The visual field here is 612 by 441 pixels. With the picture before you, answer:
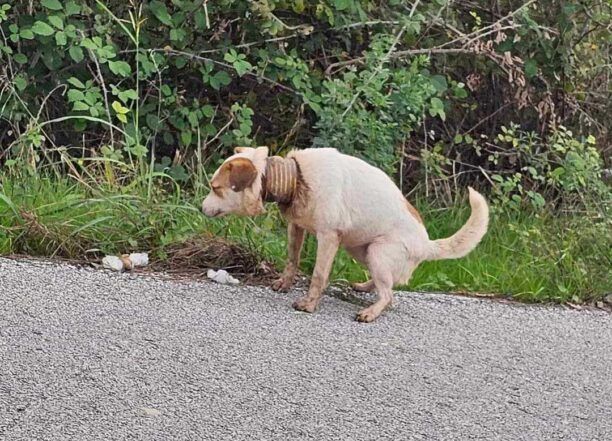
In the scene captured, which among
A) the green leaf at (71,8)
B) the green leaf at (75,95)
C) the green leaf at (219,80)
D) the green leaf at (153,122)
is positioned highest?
the green leaf at (71,8)

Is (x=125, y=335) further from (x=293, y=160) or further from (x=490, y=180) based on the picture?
(x=490, y=180)

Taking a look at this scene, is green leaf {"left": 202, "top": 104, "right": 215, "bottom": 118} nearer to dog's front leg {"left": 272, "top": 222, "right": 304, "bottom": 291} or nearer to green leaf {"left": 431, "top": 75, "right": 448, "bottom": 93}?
green leaf {"left": 431, "top": 75, "right": 448, "bottom": 93}

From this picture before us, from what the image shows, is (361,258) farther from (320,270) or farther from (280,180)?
(280,180)

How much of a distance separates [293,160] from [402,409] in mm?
1424

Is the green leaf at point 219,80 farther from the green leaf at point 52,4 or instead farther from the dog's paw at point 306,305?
the dog's paw at point 306,305

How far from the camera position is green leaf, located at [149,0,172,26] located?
249 inches

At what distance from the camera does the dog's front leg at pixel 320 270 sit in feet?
15.2

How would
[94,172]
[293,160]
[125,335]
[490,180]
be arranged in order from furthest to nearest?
[490,180] < [94,172] < [293,160] < [125,335]

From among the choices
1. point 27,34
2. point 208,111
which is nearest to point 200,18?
point 208,111

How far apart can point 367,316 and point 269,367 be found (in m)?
0.82

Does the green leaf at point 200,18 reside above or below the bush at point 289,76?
above

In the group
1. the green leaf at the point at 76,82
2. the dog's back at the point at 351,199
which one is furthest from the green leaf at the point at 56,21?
the dog's back at the point at 351,199

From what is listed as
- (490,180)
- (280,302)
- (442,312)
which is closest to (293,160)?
(280,302)

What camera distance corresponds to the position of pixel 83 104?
19.9ft
